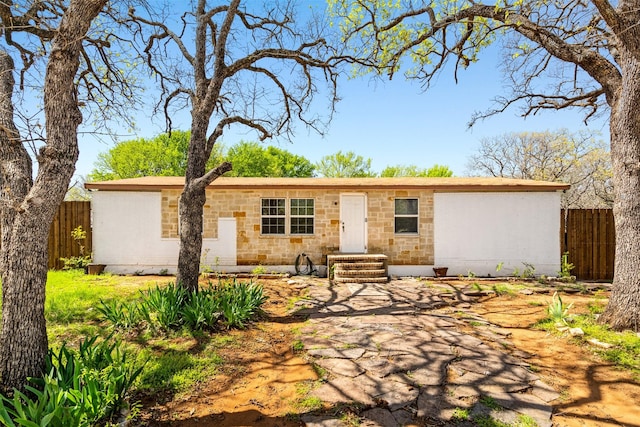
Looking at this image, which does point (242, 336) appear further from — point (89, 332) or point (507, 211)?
point (507, 211)

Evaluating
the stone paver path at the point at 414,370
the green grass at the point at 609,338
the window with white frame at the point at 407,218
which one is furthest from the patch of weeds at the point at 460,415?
the window with white frame at the point at 407,218

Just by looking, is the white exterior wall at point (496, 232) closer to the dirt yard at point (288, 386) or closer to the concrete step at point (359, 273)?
the concrete step at point (359, 273)

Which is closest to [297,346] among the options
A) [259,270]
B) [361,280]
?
[361,280]

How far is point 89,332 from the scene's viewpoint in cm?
511

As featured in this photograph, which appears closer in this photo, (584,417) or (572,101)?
(584,417)

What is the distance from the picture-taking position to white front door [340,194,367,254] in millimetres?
10906

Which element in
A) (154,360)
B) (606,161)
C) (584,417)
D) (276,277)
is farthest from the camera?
(606,161)

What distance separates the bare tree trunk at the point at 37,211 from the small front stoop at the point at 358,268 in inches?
283

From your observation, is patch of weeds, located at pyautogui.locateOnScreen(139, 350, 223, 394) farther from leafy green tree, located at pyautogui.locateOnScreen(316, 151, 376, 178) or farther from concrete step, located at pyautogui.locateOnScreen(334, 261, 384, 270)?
leafy green tree, located at pyautogui.locateOnScreen(316, 151, 376, 178)

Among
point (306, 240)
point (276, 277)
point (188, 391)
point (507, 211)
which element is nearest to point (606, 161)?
point (507, 211)

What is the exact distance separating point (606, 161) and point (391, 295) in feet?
71.2

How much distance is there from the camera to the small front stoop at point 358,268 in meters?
9.55

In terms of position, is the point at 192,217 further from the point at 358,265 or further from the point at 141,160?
the point at 141,160

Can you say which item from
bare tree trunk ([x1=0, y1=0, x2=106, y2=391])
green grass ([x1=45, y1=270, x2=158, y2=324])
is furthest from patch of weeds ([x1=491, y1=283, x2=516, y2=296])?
bare tree trunk ([x1=0, y1=0, x2=106, y2=391])
